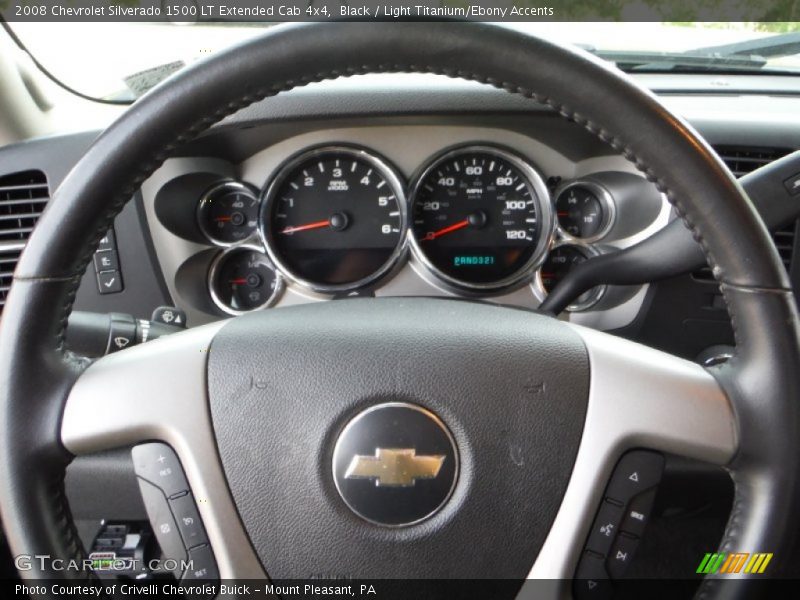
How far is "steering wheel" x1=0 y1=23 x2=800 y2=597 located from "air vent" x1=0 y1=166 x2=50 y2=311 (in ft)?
2.99

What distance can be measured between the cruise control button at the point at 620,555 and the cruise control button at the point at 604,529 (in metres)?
0.01

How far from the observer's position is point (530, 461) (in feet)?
3.01

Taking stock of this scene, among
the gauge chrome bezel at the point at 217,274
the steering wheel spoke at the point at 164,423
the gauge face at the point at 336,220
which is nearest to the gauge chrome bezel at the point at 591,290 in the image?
the gauge face at the point at 336,220

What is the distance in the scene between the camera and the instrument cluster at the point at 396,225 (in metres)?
1.95

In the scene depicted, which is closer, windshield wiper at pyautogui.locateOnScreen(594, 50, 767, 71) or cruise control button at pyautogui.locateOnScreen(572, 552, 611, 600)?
cruise control button at pyautogui.locateOnScreen(572, 552, 611, 600)

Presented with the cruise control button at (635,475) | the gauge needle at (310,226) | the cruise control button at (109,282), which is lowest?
the cruise control button at (635,475)

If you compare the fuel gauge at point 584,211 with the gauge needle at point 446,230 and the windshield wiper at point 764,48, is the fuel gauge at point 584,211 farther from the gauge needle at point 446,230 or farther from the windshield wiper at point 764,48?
the windshield wiper at point 764,48

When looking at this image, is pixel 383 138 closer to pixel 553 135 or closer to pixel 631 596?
pixel 553 135

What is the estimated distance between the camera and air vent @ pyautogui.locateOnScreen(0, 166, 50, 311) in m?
1.68

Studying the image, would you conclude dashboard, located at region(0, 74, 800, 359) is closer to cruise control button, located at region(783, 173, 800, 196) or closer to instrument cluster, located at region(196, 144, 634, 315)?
instrument cluster, located at region(196, 144, 634, 315)

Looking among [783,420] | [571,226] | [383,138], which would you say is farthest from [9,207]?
[783,420]

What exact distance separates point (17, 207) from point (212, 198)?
1.56 ft

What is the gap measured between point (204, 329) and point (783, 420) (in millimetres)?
766
